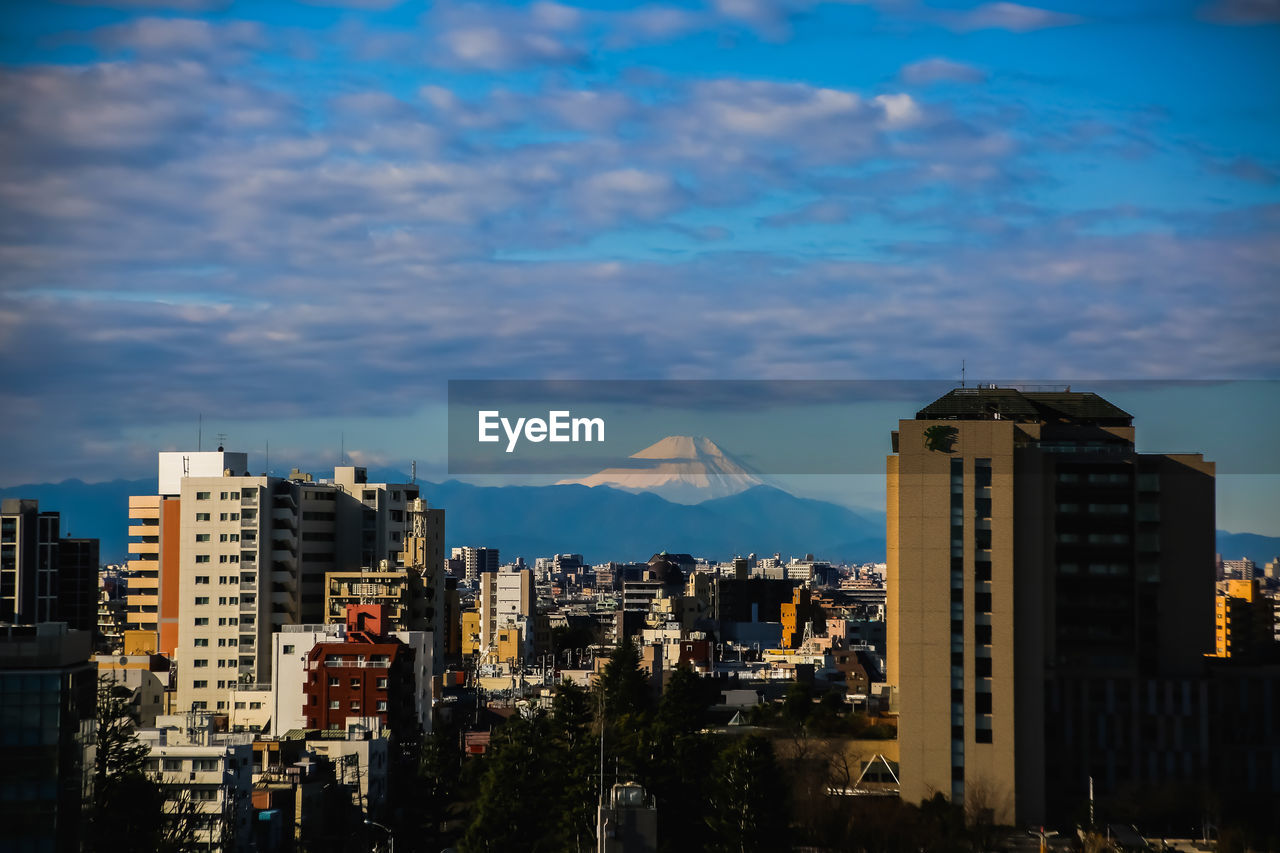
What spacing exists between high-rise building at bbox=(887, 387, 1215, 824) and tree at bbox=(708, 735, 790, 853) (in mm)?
7822

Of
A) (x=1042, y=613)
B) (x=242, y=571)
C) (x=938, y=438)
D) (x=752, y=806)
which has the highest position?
(x=938, y=438)

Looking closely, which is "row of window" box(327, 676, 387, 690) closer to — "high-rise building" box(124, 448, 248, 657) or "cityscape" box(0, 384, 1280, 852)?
"cityscape" box(0, 384, 1280, 852)

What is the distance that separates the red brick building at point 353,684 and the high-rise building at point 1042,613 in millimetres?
13745

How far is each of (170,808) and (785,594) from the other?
91240 mm

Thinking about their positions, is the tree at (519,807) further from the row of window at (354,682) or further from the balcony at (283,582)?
the balcony at (283,582)

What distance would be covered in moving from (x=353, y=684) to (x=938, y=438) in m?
17.1

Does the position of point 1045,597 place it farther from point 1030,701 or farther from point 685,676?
point 685,676

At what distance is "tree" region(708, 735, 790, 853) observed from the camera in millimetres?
24188

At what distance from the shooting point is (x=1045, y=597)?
33.7 metres

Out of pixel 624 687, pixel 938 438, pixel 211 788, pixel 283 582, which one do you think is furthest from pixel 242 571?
pixel 938 438

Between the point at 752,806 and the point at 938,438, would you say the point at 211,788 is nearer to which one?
the point at 752,806

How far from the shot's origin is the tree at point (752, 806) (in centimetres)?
2419

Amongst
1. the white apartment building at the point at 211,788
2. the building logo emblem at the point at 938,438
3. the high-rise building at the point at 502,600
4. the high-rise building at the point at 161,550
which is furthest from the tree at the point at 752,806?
the high-rise building at the point at 502,600

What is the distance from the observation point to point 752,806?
24.3 m
